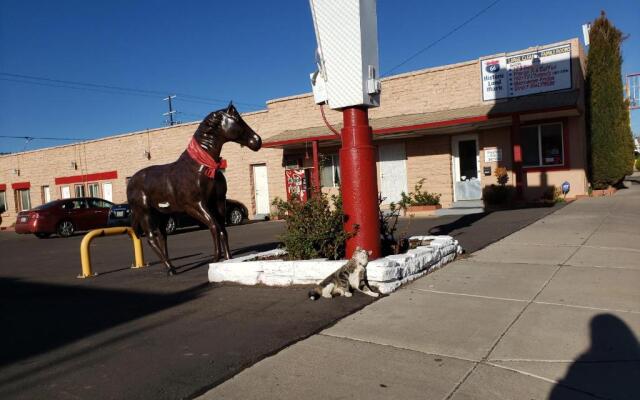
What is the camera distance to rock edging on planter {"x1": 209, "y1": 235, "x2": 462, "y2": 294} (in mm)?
5379

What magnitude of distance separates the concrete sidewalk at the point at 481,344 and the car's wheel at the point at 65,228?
55.3ft

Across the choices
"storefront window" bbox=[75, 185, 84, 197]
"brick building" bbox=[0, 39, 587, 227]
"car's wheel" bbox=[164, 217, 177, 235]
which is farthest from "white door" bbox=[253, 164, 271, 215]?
"storefront window" bbox=[75, 185, 84, 197]

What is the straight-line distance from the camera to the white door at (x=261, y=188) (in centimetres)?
2217

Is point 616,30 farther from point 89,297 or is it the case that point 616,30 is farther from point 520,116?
point 89,297

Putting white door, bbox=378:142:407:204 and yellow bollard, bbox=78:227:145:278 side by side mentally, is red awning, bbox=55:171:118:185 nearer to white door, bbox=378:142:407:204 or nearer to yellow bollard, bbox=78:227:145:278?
white door, bbox=378:142:407:204

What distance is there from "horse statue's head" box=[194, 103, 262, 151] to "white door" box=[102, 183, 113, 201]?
76.8 ft

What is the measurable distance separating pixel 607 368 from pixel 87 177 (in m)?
30.0

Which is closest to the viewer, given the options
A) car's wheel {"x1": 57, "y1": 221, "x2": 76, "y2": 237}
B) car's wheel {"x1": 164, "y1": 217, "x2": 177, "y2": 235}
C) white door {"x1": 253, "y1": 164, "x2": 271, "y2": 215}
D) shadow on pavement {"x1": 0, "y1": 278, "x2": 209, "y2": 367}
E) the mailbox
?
shadow on pavement {"x1": 0, "y1": 278, "x2": 209, "y2": 367}

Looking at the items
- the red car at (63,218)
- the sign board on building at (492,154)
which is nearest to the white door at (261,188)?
the red car at (63,218)

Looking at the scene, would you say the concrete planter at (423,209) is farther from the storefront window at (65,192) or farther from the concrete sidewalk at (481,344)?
the storefront window at (65,192)

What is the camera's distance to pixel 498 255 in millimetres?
7180

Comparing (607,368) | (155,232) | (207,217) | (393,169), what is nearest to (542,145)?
(393,169)

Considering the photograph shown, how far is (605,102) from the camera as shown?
17.0m

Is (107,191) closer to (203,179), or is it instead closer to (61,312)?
(203,179)
